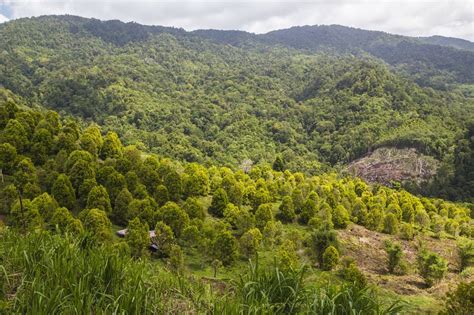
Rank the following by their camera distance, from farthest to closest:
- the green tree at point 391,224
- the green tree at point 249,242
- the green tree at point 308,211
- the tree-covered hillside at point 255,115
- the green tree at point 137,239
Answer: the tree-covered hillside at point 255,115
the green tree at point 391,224
the green tree at point 308,211
the green tree at point 249,242
the green tree at point 137,239

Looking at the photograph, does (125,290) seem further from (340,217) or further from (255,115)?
(255,115)

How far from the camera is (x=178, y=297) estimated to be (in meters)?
7.50

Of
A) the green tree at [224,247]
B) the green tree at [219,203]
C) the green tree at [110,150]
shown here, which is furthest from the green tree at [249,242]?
the green tree at [110,150]

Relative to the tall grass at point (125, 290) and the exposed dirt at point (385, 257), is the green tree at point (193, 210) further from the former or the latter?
the tall grass at point (125, 290)

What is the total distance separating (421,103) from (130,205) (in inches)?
5952

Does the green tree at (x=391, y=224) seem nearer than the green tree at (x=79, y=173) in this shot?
No

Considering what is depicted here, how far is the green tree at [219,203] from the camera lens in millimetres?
45750

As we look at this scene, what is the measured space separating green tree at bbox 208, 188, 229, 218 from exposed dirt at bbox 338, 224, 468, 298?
44.4 feet

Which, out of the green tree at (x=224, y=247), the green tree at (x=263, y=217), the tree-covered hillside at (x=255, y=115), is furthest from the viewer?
the tree-covered hillside at (x=255, y=115)

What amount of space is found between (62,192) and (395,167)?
105 m

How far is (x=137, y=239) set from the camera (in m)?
31.6

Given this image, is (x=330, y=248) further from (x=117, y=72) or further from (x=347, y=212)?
(x=117, y=72)

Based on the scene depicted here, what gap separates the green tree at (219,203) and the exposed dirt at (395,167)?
7923 cm

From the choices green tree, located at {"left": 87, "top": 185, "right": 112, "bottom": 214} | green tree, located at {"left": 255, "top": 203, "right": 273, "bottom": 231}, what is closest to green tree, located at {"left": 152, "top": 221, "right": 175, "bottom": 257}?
green tree, located at {"left": 87, "top": 185, "right": 112, "bottom": 214}
